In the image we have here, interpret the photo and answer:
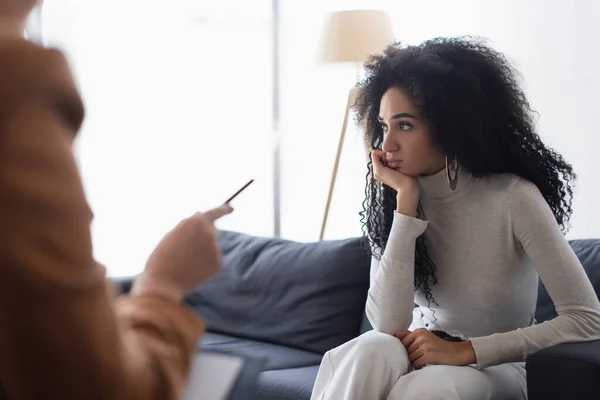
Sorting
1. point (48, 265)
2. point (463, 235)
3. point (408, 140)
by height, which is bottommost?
point (463, 235)

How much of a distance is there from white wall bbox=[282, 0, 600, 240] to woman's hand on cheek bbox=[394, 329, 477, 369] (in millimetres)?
998

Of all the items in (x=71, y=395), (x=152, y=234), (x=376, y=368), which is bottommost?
(x=152, y=234)

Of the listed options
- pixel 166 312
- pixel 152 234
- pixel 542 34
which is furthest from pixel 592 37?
pixel 166 312

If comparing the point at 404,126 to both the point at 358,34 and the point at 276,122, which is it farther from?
the point at 276,122

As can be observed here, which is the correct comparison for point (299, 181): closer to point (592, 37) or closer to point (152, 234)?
point (152, 234)

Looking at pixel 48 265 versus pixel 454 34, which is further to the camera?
pixel 454 34

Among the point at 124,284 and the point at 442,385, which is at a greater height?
the point at 442,385

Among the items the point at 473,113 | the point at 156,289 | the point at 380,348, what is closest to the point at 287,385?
the point at 380,348

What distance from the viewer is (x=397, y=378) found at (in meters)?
1.73

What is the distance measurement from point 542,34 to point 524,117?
135 cm

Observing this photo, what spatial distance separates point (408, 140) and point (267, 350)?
3.33 ft

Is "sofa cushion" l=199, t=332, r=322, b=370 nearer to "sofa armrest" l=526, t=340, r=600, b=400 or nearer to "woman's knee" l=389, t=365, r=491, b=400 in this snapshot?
"woman's knee" l=389, t=365, r=491, b=400

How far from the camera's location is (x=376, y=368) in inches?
67.2

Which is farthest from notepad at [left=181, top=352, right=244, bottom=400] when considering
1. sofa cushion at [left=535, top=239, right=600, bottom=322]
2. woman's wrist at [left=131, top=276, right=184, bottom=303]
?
sofa cushion at [left=535, top=239, right=600, bottom=322]
